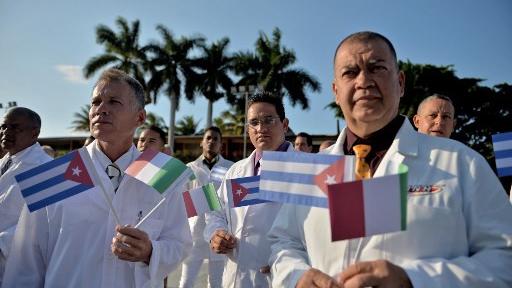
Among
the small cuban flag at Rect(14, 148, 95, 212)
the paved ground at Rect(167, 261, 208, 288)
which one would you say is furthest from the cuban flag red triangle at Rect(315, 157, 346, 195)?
the paved ground at Rect(167, 261, 208, 288)

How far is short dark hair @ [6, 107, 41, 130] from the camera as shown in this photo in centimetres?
399

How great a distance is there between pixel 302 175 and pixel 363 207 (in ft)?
1.32

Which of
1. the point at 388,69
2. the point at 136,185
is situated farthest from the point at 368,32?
the point at 136,185

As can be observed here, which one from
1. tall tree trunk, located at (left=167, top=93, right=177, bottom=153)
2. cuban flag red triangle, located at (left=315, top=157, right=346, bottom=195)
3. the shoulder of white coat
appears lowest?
the shoulder of white coat

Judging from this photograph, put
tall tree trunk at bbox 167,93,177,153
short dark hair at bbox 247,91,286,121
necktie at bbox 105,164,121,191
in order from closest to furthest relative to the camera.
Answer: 1. necktie at bbox 105,164,121,191
2. short dark hair at bbox 247,91,286,121
3. tall tree trunk at bbox 167,93,177,153

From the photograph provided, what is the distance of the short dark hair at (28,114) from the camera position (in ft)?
13.1

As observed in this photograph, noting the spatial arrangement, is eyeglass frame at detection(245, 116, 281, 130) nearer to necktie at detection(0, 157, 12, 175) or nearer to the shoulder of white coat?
the shoulder of white coat

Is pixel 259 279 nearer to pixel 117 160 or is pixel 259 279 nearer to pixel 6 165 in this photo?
pixel 117 160

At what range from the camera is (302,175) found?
187cm

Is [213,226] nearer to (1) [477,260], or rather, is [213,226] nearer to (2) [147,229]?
(2) [147,229]

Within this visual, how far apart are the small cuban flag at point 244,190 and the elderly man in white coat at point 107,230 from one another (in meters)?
0.64

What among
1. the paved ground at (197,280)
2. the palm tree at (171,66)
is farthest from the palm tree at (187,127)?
the paved ground at (197,280)

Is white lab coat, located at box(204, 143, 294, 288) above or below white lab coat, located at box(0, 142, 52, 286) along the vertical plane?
below

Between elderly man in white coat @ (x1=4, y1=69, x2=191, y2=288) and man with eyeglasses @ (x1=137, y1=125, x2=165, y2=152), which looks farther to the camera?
man with eyeglasses @ (x1=137, y1=125, x2=165, y2=152)
